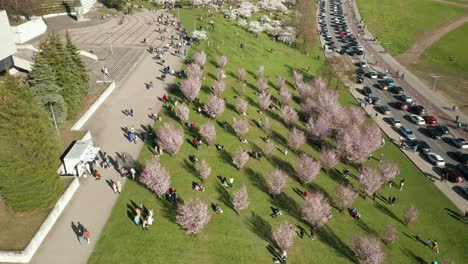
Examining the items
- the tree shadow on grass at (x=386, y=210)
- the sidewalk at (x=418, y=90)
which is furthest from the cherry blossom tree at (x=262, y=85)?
the sidewalk at (x=418, y=90)

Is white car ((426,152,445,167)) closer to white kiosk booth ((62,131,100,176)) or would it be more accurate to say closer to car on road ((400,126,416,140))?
car on road ((400,126,416,140))

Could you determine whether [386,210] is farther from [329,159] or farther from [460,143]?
[460,143]

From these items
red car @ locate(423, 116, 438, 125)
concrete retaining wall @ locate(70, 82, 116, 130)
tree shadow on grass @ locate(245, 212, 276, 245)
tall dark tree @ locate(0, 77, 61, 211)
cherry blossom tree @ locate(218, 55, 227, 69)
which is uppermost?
tall dark tree @ locate(0, 77, 61, 211)

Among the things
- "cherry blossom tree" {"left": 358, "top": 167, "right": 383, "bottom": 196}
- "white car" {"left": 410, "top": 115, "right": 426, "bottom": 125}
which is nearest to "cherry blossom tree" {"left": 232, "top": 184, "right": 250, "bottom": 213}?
"cherry blossom tree" {"left": 358, "top": 167, "right": 383, "bottom": 196}

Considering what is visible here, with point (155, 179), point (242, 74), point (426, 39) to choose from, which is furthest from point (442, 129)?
point (426, 39)

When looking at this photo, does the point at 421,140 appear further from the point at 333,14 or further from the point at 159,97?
the point at 333,14

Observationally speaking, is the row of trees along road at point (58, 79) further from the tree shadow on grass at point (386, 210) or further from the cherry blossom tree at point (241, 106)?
the tree shadow on grass at point (386, 210)
